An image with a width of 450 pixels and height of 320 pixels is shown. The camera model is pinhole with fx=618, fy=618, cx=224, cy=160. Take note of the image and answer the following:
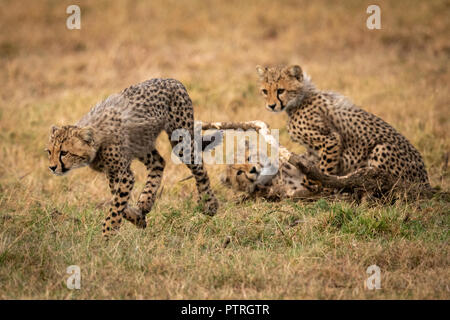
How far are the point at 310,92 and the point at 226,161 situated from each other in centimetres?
104

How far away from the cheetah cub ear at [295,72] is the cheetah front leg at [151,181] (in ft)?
4.47

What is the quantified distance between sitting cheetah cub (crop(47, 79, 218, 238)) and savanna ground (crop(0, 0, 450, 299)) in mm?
176

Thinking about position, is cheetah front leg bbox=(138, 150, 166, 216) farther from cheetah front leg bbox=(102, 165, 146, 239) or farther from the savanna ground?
cheetah front leg bbox=(102, 165, 146, 239)

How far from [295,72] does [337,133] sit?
2.14 feet

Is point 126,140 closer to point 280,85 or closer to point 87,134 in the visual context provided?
point 87,134

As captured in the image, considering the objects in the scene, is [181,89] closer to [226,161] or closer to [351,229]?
[226,161]

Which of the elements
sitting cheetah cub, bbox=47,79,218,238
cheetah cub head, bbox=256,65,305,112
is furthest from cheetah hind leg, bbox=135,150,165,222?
cheetah cub head, bbox=256,65,305,112

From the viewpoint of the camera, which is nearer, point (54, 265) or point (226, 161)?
point (54, 265)

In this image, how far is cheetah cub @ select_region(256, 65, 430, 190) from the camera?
5.24m

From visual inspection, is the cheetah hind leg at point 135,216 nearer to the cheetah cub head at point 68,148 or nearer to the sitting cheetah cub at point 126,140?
the sitting cheetah cub at point 126,140

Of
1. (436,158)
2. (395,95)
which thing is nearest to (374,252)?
(436,158)

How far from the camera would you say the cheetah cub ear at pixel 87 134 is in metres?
4.26

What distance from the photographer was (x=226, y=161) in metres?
5.94

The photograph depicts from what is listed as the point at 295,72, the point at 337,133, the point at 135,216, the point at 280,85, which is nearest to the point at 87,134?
the point at 135,216
